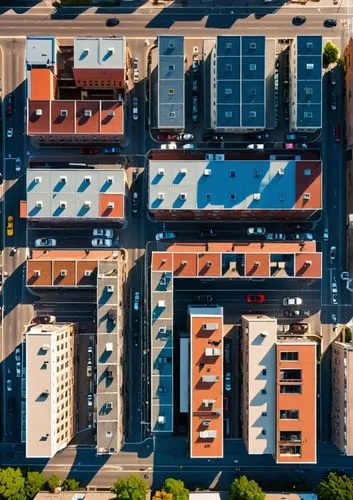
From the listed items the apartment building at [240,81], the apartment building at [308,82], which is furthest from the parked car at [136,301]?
the apartment building at [308,82]

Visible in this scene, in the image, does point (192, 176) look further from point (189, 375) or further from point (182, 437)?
point (182, 437)

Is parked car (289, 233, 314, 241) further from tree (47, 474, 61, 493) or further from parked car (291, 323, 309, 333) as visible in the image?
tree (47, 474, 61, 493)

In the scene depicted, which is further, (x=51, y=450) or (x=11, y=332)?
(x=11, y=332)

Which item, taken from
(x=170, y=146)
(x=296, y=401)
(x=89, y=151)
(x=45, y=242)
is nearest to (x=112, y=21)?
(x=89, y=151)

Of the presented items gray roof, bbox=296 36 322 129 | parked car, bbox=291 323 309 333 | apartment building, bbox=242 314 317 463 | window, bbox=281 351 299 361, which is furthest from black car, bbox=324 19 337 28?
window, bbox=281 351 299 361

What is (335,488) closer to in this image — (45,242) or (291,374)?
(291,374)

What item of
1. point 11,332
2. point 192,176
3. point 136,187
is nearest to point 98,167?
point 136,187
